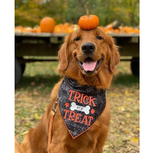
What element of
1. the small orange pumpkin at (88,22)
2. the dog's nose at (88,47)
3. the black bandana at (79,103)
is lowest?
the black bandana at (79,103)

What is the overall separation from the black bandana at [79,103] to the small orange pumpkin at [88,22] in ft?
2.26

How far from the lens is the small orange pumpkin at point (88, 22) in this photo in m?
2.50

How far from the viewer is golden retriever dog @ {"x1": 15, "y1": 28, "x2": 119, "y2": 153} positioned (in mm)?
2525

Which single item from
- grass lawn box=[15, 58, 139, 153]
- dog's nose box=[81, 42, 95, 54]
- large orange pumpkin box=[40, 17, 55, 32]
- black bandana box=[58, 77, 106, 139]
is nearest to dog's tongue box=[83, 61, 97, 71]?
dog's nose box=[81, 42, 95, 54]

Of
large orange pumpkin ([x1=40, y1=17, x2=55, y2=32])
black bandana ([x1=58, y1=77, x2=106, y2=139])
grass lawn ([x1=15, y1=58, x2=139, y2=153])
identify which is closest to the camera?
black bandana ([x1=58, y1=77, x2=106, y2=139])

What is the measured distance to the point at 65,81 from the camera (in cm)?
284

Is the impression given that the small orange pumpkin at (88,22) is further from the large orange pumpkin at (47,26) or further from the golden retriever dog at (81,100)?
the large orange pumpkin at (47,26)

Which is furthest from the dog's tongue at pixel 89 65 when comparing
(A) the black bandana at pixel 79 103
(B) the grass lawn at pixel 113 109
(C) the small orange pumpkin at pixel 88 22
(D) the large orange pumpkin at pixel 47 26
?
(D) the large orange pumpkin at pixel 47 26

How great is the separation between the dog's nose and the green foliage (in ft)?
36.9

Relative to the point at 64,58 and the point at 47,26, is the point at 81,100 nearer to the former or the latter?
the point at 64,58

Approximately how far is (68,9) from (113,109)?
48.0ft

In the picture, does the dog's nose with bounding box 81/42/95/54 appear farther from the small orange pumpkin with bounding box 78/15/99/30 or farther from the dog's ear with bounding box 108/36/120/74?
the dog's ear with bounding box 108/36/120/74

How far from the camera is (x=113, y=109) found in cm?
553

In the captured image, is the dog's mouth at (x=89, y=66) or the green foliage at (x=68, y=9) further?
the green foliage at (x=68, y=9)
